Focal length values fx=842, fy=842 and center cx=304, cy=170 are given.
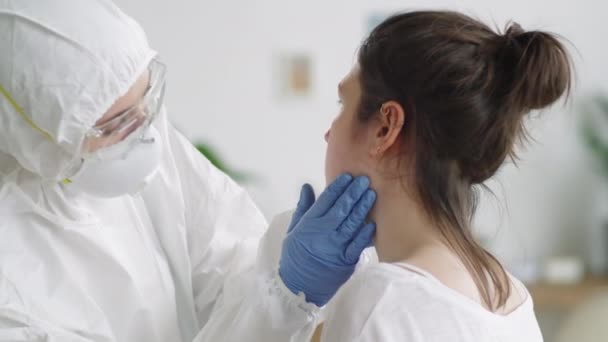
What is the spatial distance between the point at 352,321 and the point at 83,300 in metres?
0.51

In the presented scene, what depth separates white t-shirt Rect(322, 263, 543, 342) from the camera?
3.57 feet

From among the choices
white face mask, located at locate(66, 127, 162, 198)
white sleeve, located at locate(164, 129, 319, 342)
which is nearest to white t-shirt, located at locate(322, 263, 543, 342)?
white sleeve, located at locate(164, 129, 319, 342)

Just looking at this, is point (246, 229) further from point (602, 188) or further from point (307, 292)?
point (602, 188)

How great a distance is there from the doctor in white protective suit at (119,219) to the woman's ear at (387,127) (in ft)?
0.21

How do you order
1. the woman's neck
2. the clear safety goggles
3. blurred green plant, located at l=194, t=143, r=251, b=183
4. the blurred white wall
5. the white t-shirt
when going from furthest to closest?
1. the blurred white wall
2. blurred green plant, located at l=194, t=143, r=251, b=183
3. the clear safety goggles
4. the woman's neck
5. the white t-shirt

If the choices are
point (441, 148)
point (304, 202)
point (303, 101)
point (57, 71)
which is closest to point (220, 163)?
point (303, 101)

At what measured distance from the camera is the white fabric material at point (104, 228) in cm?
127

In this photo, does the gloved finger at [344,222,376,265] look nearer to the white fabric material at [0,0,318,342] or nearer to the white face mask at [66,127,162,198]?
the white fabric material at [0,0,318,342]

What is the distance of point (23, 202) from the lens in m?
1.38

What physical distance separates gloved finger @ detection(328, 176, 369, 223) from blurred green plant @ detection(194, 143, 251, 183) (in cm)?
138

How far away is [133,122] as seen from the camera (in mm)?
1368

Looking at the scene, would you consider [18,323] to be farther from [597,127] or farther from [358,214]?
[597,127]

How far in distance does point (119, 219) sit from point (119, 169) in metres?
0.17

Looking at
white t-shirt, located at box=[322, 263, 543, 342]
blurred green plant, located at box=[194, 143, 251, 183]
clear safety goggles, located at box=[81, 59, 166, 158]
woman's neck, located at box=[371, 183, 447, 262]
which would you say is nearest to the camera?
white t-shirt, located at box=[322, 263, 543, 342]
